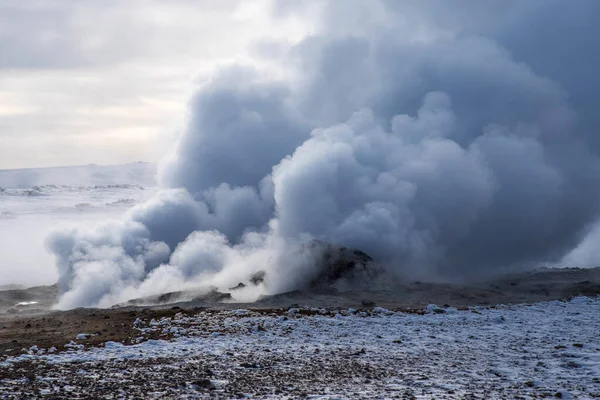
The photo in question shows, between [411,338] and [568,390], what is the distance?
18.1ft

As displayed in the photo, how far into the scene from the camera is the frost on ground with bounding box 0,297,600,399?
39.1 ft

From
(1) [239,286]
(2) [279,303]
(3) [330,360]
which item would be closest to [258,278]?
(1) [239,286]

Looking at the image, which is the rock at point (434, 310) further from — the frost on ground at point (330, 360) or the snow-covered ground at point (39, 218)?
the snow-covered ground at point (39, 218)

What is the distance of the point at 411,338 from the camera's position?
1697 centimetres

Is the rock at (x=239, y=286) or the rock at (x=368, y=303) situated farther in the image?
the rock at (x=239, y=286)

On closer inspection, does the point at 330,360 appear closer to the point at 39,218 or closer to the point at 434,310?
the point at 434,310

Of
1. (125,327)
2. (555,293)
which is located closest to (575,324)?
(555,293)

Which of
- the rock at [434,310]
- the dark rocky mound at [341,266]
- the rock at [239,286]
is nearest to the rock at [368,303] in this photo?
the rock at [434,310]

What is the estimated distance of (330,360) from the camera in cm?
1440

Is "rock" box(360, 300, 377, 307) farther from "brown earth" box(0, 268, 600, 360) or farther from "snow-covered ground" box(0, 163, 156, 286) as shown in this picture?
"snow-covered ground" box(0, 163, 156, 286)

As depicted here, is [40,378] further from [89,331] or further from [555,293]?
[555,293]

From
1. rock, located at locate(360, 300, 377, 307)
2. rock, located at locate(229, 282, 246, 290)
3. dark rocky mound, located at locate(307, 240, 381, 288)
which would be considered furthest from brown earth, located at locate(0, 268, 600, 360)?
rock, located at locate(229, 282, 246, 290)

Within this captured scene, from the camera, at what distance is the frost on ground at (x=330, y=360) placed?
39.1ft

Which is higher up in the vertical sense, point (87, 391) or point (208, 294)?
point (208, 294)
